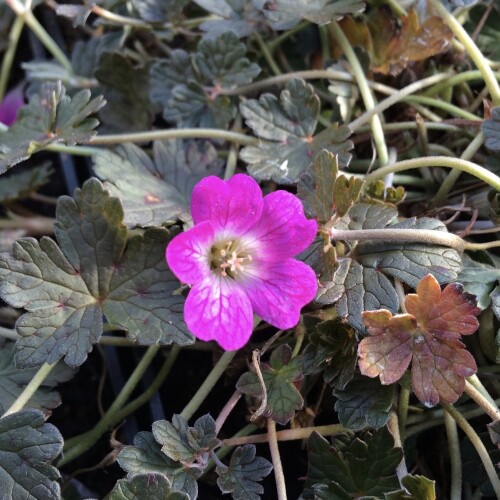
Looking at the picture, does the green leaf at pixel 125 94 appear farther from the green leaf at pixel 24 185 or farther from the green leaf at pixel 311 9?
the green leaf at pixel 311 9

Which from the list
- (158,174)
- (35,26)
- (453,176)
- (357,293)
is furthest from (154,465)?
(35,26)

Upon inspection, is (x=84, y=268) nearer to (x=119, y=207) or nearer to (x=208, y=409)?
(x=119, y=207)

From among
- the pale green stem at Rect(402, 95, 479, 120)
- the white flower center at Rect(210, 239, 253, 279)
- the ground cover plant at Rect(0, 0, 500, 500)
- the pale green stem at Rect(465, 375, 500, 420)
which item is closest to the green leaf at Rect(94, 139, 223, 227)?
the ground cover plant at Rect(0, 0, 500, 500)

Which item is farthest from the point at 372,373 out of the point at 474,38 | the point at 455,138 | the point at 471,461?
the point at 474,38

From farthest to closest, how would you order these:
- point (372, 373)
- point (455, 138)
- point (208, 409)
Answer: point (455, 138), point (208, 409), point (372, 373)

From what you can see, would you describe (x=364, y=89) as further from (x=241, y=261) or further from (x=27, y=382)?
(x=27, y=382)

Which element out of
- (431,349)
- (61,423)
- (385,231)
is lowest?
(61,423)

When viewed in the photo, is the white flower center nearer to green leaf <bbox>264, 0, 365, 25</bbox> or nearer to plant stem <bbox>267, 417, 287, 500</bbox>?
plant stem <bbox>267, 417, 287, 500</bbox>
